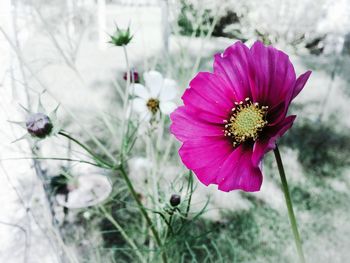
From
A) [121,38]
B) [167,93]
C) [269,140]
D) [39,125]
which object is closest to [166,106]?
[167,93]

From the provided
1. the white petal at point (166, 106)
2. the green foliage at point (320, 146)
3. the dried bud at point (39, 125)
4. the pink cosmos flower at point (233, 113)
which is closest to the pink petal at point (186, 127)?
the pink cosmos flower at point (233, 113)

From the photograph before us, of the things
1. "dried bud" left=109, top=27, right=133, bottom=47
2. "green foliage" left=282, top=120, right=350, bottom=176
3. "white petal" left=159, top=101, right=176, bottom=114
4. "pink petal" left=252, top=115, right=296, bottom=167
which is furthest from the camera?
"green foliage" left=282, top=120, right=350, bottom=176

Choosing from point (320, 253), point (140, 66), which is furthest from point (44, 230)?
point (140, 66)

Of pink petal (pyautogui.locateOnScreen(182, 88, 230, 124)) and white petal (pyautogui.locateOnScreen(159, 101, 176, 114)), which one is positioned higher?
pink petal (pyautogui.locateOnScreen(182, 88, 230, 124))

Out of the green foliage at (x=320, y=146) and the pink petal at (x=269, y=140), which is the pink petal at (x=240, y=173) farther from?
the green foliage at (x=320, y=146)

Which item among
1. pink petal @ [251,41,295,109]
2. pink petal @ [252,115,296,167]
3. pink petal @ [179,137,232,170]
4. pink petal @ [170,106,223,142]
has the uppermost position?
pink petal @ [251,41,295,109]

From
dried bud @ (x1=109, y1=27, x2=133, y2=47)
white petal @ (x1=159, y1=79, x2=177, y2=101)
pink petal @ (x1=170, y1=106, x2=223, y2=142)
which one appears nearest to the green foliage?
white petal @ (x1=159, y1=79, x2=177, y2=101)

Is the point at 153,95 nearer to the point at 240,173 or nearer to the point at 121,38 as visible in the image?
the point at 121,38

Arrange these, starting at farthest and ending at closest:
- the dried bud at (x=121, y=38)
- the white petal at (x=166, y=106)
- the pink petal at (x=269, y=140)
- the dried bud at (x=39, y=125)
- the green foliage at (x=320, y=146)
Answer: the green foliage at (x=320, y=146) < the white petal at (x=166, y=106) < the dried bud at (x=121, y=38) < the dried bud at (x=39, y=125) < the pink petal at (x=269, y=140)

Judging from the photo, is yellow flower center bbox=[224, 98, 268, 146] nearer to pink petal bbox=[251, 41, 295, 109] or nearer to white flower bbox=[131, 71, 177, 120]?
pink petal bbox=[251, 41, 295, 109]
